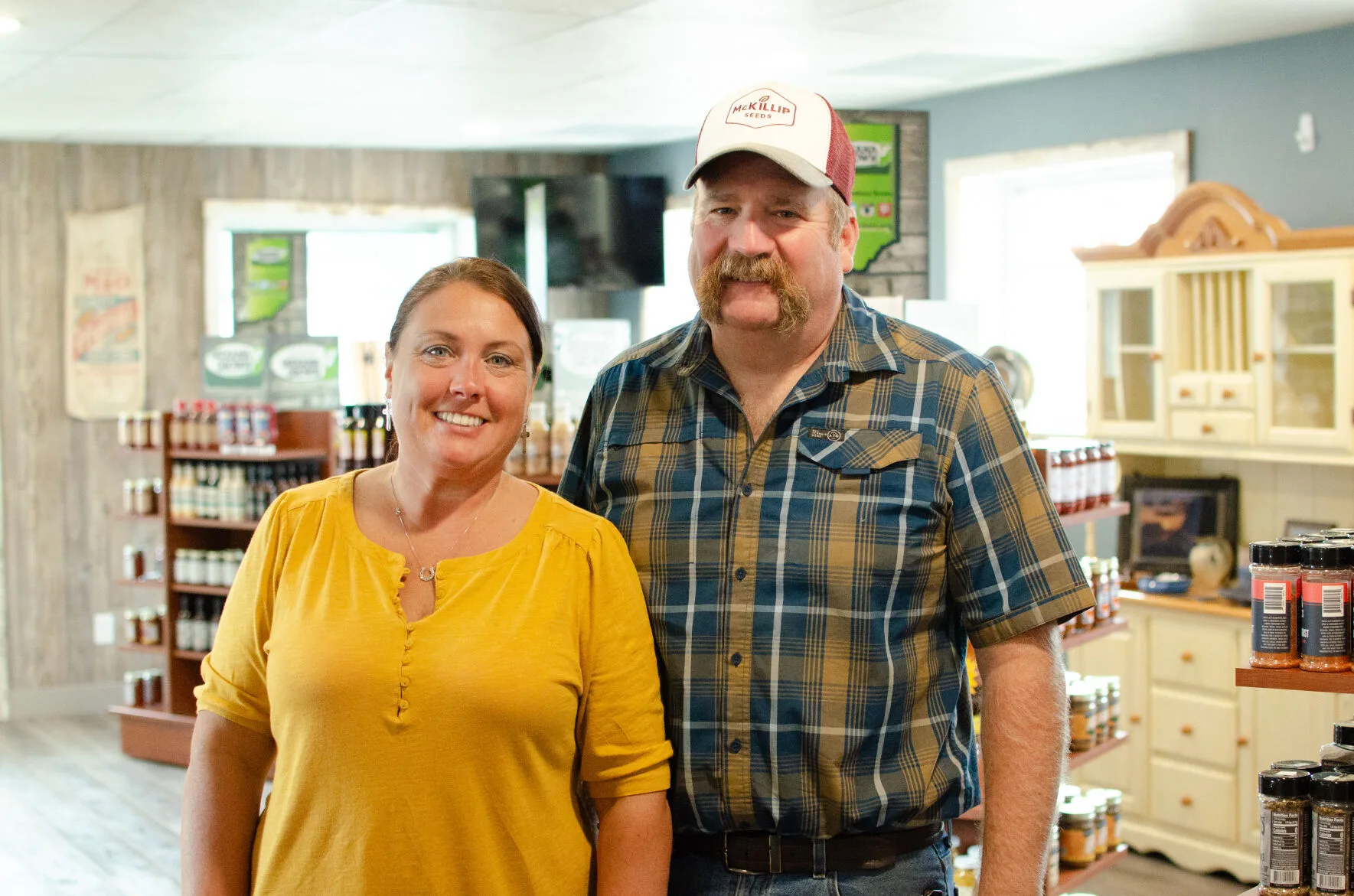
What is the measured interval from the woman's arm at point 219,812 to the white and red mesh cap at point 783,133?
2.99ft

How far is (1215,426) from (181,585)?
456cm

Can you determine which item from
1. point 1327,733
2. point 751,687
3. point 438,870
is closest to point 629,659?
point 751,687

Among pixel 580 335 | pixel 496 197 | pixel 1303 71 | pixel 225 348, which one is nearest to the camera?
pixel 1303 71

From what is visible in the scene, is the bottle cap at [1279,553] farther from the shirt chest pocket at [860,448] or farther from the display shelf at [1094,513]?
the display shelf at [1094,513]

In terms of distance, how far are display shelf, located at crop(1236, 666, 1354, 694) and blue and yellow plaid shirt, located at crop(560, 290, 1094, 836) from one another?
598 millimetres

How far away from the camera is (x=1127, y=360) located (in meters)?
5.46

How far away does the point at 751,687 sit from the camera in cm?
174

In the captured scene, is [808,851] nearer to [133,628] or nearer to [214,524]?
[214,524]

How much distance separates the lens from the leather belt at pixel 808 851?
5.63ft

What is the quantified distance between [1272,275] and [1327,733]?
5.22ft

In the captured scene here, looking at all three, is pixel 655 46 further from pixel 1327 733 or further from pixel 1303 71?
pixel 1327 733

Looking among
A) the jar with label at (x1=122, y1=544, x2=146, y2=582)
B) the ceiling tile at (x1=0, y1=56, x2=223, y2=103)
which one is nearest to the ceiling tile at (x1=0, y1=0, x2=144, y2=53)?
the ceiling tile at (x1=0, y1=56, x2=223, y2=103)

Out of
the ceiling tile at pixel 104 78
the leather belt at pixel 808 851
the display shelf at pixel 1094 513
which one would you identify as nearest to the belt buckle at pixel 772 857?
the leather belt at pixel 808 851

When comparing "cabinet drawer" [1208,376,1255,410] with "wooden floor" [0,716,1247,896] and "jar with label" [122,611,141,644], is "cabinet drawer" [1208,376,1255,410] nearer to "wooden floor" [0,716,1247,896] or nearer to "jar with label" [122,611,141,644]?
"wooden floor" [0,716,1247,896]
